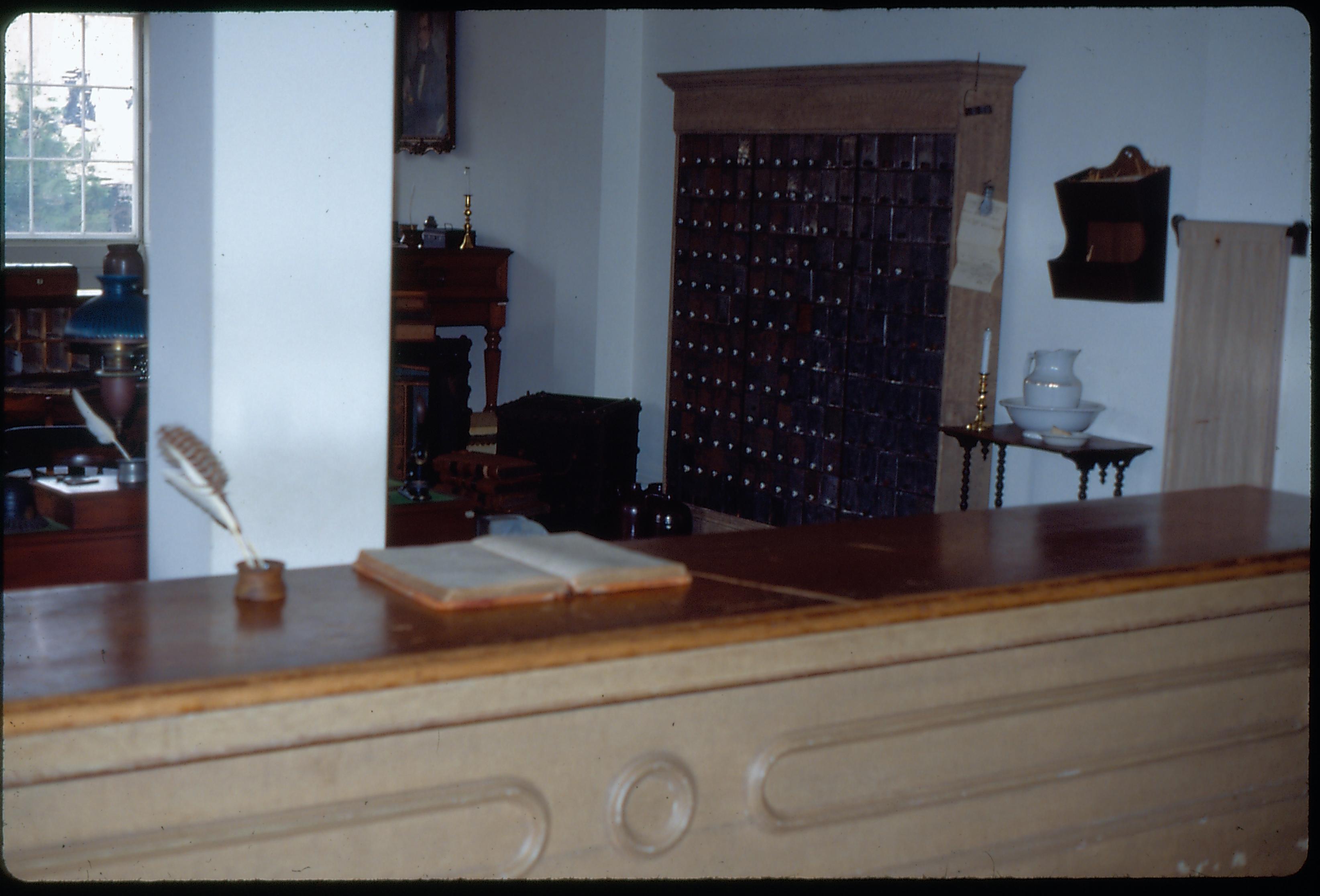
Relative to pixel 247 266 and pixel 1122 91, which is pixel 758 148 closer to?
pixel 1122 91

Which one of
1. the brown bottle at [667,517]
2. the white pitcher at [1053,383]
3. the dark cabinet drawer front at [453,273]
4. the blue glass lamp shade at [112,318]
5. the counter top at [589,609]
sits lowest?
the brown bottle at [667,517]

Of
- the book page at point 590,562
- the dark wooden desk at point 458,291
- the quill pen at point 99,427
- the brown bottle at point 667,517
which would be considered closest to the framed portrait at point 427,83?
the dark wooden desk at point 458,291

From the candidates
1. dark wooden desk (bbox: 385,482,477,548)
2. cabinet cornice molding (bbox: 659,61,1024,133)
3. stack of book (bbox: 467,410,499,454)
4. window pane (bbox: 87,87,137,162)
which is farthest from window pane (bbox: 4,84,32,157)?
dark wooden desk (bbox: 385,482,477,548)

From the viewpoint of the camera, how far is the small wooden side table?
493 cm

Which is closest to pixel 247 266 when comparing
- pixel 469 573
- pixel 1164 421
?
pixel 469 573

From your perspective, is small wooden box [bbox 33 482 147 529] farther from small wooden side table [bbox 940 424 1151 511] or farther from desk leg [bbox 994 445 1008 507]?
desk leg [bbox 994 445 1008 507]

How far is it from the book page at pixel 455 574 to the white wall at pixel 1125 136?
323 centimetres

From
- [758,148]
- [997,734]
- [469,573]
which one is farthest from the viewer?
[758,148]

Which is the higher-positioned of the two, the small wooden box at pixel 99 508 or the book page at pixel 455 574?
the book page at pixel 455 574

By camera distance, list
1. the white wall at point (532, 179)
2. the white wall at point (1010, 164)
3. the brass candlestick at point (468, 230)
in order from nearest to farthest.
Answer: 1. the white wall at point (1010, 164)
2. the brass candlestick at point (468, 230)
3. the white wall at point (532, 179)

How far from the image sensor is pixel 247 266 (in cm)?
276

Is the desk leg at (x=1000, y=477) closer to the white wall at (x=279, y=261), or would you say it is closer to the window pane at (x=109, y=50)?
the white wall at (x=279, y=261)

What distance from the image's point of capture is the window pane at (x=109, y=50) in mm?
8102

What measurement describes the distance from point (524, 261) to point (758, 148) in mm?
1927
